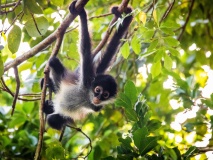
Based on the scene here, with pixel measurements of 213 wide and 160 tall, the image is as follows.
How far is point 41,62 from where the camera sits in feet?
13.0

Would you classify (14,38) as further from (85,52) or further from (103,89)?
(103,89)

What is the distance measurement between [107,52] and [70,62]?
443 millimetres

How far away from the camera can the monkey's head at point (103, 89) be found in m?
4.05

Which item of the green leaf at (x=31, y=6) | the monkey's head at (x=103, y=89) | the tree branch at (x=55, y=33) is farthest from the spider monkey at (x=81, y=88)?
the green leaf at (x=31, y=6)

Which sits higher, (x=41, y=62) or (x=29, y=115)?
(x=41, y=62)

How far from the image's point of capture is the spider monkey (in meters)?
3.86

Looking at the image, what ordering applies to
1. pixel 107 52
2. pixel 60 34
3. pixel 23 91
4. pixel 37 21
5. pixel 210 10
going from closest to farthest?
pixel 37 21 → pixel 60 34 → pixel 107 52 → pixel 23 91 → pixel 210 10

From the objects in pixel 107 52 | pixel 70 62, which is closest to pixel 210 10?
pixel 107 52

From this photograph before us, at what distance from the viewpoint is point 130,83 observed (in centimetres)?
252

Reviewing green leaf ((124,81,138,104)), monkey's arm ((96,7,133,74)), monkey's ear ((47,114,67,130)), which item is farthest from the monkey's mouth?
green leaf ((124,81,138,104))

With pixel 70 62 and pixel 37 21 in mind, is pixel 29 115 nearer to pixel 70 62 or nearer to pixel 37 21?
pixel 70 62

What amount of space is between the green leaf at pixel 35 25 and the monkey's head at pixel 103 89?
140 centimetres

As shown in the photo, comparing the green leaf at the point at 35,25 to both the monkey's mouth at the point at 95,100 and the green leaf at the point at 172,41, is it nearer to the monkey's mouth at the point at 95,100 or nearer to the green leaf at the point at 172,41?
the green leaf at the point at 172,41

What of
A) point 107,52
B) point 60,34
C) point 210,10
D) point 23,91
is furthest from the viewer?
point 210,10
